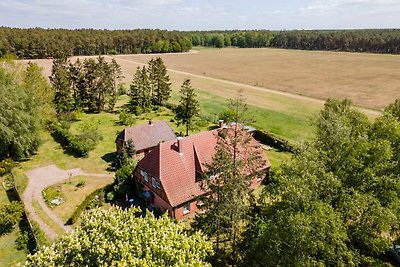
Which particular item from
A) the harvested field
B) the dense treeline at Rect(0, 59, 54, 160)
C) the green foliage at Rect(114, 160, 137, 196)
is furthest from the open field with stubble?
the dense treeline at Rect(0, 59, 54, 160)

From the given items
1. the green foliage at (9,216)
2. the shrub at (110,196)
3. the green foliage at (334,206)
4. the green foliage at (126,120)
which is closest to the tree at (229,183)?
the green foliage at (334,206)

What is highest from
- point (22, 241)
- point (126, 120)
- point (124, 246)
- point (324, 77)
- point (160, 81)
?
point (160, 81)

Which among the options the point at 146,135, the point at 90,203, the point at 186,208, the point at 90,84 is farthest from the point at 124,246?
the point at 90,84

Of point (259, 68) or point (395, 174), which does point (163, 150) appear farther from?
point (259, 68)

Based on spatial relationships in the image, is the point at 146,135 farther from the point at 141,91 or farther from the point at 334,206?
the point at 141,91

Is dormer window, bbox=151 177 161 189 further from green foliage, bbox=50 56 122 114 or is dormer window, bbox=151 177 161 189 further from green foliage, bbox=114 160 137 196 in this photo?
green foliage, bbox=50 56 122 114

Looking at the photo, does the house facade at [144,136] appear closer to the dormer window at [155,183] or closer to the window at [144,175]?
the window at [144,175]

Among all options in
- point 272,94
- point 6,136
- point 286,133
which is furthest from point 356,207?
point 272,94
